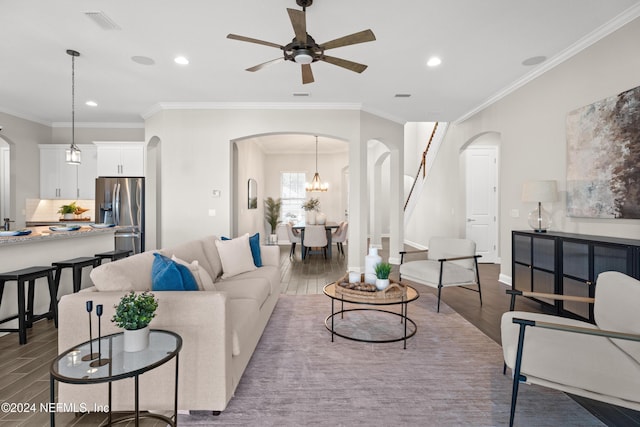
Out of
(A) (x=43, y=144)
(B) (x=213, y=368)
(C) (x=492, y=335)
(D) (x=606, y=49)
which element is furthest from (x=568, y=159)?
(A) (x=43, y=144)

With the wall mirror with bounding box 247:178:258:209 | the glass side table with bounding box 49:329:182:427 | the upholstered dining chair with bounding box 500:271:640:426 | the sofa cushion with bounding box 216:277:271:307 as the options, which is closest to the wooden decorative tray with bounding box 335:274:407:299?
the sofa cushion with bounding box 216:277:271:307

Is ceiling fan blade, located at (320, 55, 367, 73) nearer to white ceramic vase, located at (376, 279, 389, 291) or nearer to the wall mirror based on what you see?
white ceramic vase, located at (376, 279, 389, 291)

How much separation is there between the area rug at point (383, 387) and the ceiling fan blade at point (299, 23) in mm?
2567

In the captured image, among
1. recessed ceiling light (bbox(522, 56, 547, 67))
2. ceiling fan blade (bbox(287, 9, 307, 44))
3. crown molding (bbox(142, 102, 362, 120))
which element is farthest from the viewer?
crown molding (bbox(142, 102, 362, 120))

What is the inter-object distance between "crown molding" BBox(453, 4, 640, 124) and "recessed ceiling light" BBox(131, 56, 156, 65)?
16.2ft

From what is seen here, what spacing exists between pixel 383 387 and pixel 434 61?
374 cm

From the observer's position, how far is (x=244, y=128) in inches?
226

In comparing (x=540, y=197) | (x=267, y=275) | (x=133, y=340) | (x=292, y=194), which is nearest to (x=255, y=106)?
(x=267, y=275)

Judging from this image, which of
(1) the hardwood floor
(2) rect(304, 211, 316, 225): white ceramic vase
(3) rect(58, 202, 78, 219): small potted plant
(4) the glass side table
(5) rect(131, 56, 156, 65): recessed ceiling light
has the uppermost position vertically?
(5) rect(131, 56, 156, 65): recessed ceiling light

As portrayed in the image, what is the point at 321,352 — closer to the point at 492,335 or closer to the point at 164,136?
the point at 492,335

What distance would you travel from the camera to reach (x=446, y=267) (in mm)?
3951

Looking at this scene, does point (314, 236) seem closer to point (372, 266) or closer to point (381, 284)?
point (372, 266)

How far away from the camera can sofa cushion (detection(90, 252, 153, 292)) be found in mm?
1992

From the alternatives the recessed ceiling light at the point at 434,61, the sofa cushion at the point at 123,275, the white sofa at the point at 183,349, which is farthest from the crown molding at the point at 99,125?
the white sofa at the point at 183,349
